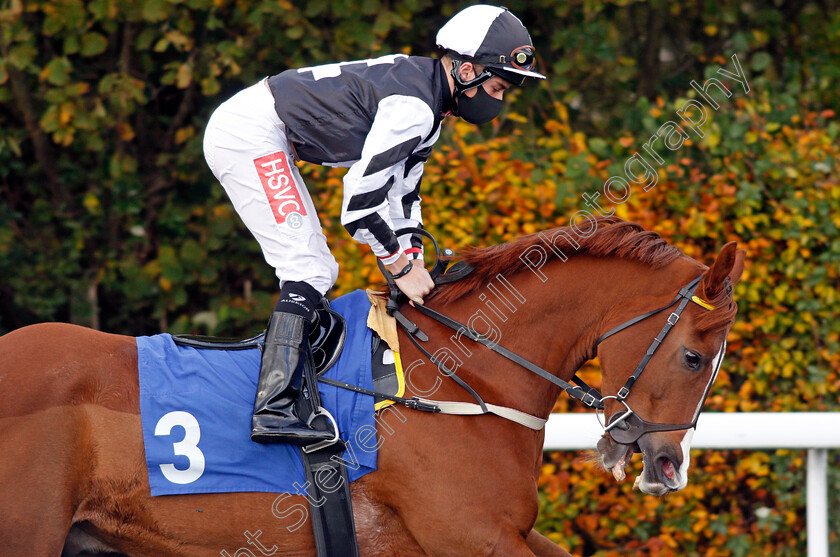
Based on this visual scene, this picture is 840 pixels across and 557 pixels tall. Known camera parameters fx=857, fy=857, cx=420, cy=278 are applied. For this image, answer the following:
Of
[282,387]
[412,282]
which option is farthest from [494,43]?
[282,387]

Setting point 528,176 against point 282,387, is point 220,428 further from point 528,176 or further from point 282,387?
point 528,176

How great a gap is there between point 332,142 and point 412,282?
0.57 m

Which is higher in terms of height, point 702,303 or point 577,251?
point 577,251

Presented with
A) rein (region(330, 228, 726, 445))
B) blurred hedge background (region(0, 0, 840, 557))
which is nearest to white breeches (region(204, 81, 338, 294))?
rein (region(330, 228, 726, 445))

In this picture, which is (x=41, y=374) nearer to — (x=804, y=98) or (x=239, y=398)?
(x=239, y=398)

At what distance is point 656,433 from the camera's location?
278cm

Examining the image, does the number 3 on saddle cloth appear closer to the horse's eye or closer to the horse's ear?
the horse's eye

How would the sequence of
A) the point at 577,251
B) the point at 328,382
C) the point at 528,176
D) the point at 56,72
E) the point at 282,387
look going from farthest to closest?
1. the point at 56,72
2. the point at 528,176
3. the point at 577,251
4. the point at 328,382
5. the point at 282,387

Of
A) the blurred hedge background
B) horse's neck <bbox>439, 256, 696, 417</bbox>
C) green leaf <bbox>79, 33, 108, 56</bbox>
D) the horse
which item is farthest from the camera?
green leaf <bbox>79, 33, 108, 56</bbox>

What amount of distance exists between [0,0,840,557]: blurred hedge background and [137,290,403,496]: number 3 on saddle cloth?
63.9 inches

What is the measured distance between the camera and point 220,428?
2.81 metres

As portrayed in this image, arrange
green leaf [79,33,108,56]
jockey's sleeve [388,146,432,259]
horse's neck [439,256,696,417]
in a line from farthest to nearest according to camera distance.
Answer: green leaf [79,33,108,56] < jockey's sleeve [388,146,432,259] < horse's neck [439,256,696,417]

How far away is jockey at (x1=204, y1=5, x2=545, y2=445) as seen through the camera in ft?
9.21

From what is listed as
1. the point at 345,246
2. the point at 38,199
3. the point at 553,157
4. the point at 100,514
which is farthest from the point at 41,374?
the point at 38,199
